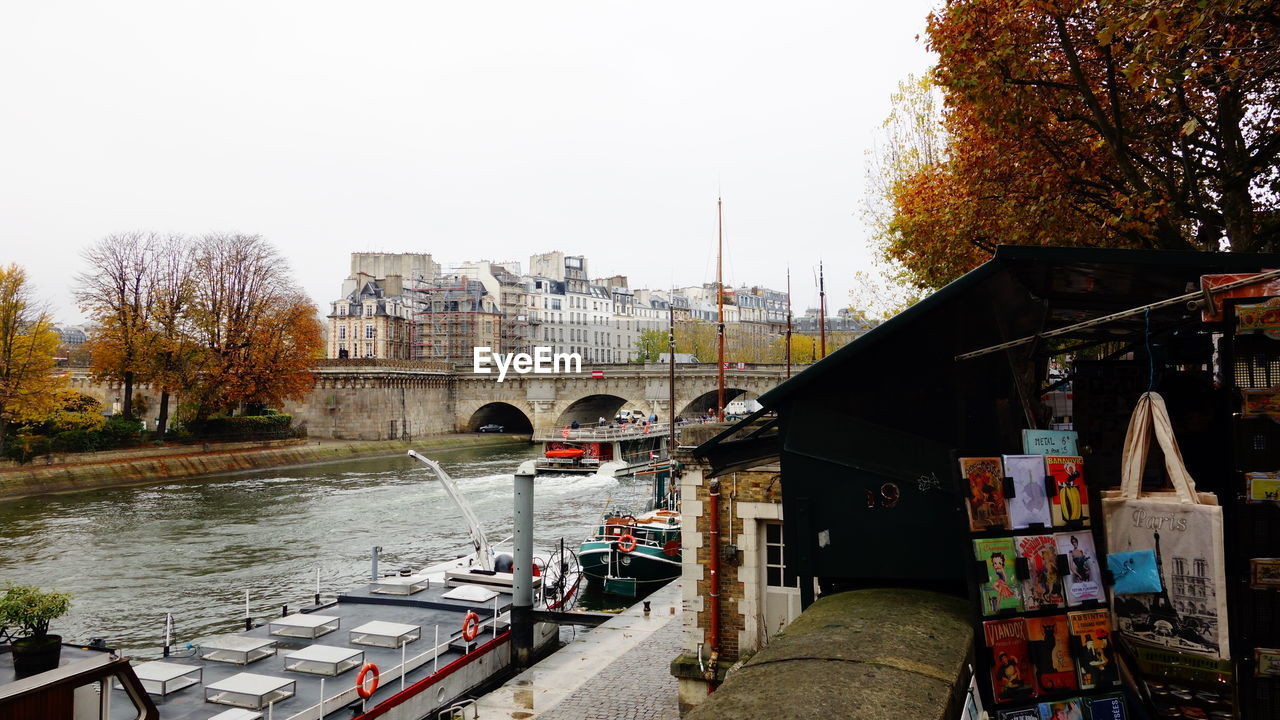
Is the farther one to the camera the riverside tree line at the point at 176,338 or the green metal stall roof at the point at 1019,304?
the riverside tree line at the point at 176,338

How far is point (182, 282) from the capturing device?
162 ft

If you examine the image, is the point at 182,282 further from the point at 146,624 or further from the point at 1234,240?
the point at 1234,240

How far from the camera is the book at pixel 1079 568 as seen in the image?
432cm

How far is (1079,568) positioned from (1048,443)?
62 centimetres

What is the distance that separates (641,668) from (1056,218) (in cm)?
913

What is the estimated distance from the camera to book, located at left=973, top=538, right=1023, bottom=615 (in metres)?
4.19

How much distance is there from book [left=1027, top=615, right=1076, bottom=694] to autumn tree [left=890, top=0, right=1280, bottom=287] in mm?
5803

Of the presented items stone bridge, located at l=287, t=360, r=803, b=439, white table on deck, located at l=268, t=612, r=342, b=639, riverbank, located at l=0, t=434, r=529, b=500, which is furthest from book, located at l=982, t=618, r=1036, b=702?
stone bridge, located at l=287, t=360, r=803, b=439

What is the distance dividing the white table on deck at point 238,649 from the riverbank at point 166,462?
29.0 metres

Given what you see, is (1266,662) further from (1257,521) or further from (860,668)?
(860,668)

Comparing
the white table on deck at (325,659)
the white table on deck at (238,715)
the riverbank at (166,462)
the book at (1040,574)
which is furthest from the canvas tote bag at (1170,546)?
the riverbank at (166,462)

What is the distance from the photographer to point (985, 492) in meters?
4.26

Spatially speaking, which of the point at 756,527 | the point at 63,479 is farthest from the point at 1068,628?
the point at 63,479

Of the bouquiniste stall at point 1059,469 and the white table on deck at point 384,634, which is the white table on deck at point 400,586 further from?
the bouquiniste stall at point 1059,469
